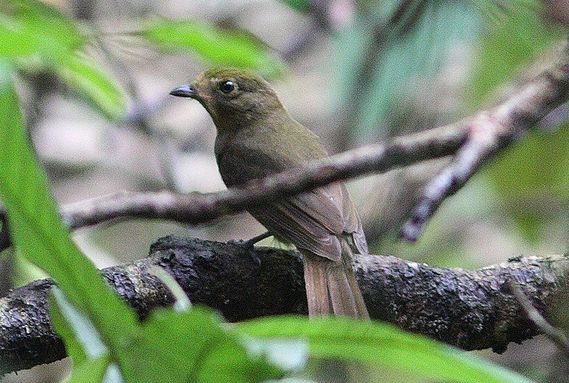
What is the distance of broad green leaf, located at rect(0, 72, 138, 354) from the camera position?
51.0 inches

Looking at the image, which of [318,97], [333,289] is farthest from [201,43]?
[318,97]

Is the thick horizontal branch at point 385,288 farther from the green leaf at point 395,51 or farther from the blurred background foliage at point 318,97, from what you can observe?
the green leaf at point 395,51

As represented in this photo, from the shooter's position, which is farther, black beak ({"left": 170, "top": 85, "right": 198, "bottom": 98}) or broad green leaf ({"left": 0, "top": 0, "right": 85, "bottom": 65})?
black beak ({"left": 170, "top": 85, "right": 198, "bottom": 98})

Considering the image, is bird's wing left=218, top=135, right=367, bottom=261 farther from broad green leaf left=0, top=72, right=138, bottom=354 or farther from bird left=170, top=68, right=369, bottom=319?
broad green leaf left=0, top=72, right=138, bottom=354

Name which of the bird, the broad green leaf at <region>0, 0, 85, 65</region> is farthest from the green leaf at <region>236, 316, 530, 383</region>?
the bird

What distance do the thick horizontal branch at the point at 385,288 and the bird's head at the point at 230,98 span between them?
1752 mm

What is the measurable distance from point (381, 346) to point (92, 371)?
1.31 ft

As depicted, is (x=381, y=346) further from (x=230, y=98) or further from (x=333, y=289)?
(x=230, y=98)

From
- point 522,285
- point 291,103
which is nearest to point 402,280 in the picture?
point 522,285

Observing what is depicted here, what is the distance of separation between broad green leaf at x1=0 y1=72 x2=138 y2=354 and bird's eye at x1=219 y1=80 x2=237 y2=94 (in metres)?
3.42

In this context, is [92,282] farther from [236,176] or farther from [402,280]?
[236,176]

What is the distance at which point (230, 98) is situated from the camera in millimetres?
4766

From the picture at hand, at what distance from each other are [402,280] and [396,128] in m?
3.35

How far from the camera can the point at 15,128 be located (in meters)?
1.29
